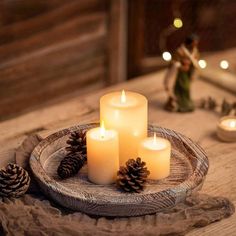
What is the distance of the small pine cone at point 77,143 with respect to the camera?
1.09m

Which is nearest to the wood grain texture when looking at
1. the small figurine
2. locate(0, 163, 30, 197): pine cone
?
the small figurine

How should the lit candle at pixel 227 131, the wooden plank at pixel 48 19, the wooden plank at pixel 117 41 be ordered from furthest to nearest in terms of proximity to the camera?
1. the wooden plank at pixel 117 41
2. the wooden plank at pixel 48 19
3. the lit candle at pixel 227 131

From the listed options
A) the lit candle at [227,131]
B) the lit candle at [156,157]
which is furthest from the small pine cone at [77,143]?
the lit candle at [227,131]

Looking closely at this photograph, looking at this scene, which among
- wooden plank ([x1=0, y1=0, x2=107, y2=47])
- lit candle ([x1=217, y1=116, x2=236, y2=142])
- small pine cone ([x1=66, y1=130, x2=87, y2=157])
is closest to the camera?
small pine cone ([x1=66, y1=130, x2=87, y2=157])

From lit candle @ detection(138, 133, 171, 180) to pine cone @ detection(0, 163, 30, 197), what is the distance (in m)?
0.22

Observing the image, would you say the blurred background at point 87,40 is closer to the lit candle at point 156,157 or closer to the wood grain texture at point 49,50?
the wood grain texture at point 49,50

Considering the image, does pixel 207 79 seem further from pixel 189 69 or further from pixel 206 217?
pixel 206 217

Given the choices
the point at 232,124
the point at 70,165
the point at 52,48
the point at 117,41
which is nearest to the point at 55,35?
the point at 52,48

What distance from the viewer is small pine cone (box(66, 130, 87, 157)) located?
1.09 meters

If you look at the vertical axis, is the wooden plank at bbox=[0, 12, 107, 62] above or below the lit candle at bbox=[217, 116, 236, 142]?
above

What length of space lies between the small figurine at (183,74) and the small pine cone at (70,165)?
408 millimetres

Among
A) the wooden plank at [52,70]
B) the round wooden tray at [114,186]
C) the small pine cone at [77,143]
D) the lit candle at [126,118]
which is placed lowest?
the wooden plank at [52,70]

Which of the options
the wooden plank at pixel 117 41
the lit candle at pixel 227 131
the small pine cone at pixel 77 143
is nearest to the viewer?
the small pine cone at pixel 77 143

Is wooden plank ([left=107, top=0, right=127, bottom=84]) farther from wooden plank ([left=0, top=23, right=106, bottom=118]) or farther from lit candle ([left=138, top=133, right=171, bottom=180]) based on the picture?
lit candle ([left=138, top=133, right=171, bottom=180])
